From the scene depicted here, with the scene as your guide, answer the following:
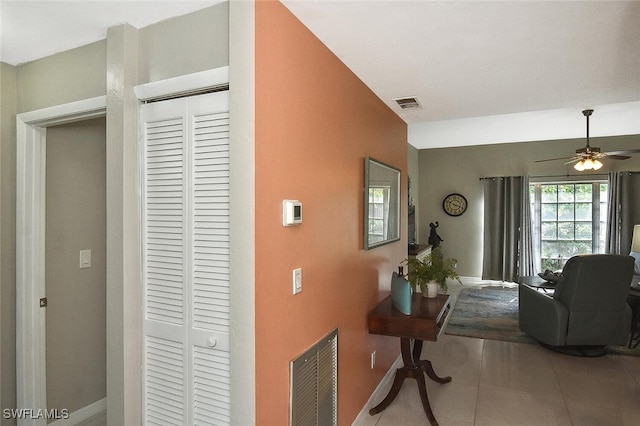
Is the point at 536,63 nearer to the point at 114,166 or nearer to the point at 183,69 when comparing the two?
the point at 183,69

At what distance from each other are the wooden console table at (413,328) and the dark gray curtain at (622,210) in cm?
486

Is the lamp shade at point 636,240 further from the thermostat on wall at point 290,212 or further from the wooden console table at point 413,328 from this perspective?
the thermostat on wall at point 290,212

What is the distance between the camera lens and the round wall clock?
7.29 metres

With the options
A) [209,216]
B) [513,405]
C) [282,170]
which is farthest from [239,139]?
[513,405]

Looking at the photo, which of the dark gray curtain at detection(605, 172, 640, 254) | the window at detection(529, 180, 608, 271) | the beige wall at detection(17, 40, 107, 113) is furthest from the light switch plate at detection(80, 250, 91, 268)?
the dark gray curtain at detection(605, 172, 640, 254)

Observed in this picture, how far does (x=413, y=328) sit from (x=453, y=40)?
5.77 feet

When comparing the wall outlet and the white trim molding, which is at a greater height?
the white trim molding

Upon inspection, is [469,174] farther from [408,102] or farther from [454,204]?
[408,102]

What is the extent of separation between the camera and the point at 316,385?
6.34ft

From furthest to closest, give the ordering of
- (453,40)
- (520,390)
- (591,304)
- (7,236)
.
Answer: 1. (591,304)
2. (520,390)
3. (7,236)
4. (453,40)

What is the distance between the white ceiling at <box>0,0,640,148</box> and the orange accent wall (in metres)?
0.23

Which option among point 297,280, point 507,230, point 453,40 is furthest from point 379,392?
point 507,230

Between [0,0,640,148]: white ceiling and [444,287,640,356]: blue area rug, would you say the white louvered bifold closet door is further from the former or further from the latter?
[444,287,640,356]: blue area rug

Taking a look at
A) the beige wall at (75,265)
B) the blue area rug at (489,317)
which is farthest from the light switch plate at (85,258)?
the blue area rug at (489,317)
